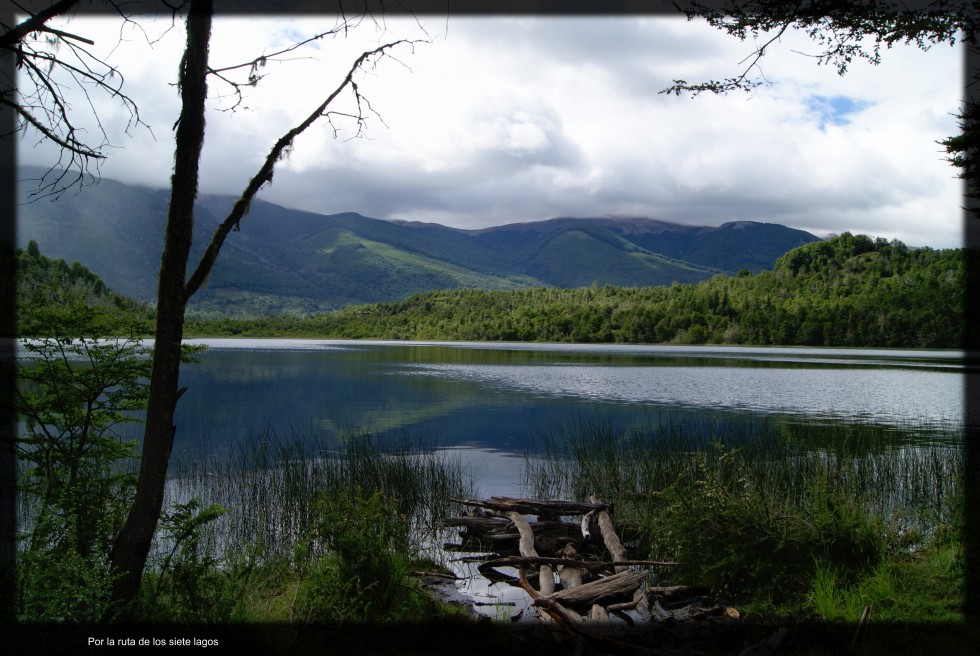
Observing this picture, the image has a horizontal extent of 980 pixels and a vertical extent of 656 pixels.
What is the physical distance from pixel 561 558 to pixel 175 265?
13.1 ft

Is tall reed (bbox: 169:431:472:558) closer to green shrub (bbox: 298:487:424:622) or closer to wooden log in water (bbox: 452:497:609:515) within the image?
wooden log in water (bbox: 452:497:609:515)

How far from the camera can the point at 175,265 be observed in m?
3.46

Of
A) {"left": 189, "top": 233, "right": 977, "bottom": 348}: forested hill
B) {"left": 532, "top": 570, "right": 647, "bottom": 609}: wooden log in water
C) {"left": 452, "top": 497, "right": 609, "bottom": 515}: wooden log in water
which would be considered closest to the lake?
{"left": 452, "top": 497, "right": 609, "bottom": 515}: wooden log in water

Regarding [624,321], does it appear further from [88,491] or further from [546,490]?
[88,491]

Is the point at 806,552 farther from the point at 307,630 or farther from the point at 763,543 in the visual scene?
the point at 307,630

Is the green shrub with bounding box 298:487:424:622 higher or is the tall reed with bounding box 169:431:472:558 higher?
the green shrub with bounding box 298:487:424:622

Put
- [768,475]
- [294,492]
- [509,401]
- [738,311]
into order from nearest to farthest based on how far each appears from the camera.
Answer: [294,492], [768,475], [509,401], [738,311]

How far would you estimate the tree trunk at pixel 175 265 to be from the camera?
3428mm

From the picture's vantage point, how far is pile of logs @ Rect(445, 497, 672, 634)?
16.5 ft

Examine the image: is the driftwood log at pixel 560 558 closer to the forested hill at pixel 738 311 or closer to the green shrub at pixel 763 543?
the green shrub at pixel 763 543

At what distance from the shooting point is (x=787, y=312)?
8631 cm

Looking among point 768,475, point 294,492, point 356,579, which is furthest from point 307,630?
point 768,475

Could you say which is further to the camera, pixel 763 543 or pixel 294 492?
pixel 294 492

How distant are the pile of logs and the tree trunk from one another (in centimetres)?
285
